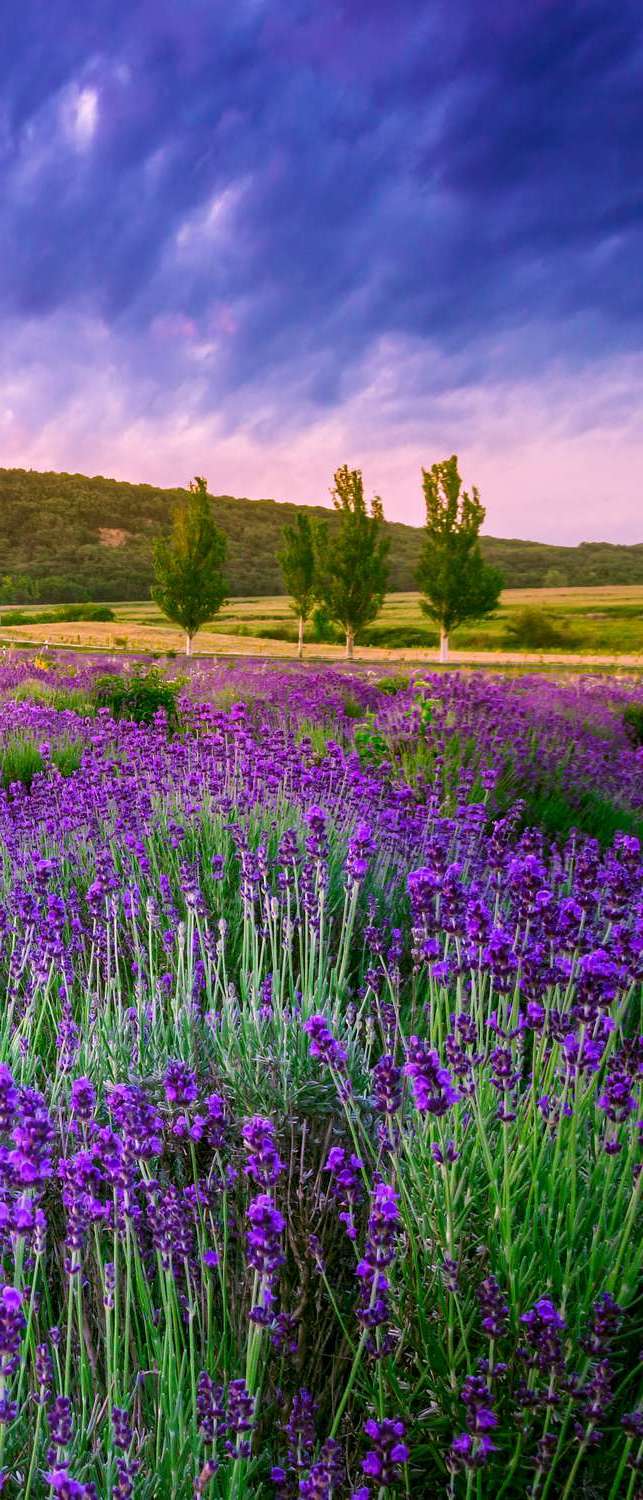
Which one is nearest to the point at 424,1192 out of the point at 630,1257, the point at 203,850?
the point at 630,1257

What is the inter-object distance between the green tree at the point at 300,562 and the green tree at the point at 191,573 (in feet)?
10.8

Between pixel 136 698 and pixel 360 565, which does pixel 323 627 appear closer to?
pixel 360 565

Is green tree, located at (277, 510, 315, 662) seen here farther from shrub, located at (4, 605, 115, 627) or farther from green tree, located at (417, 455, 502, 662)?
shrub, located at (4, 605, 115, 627)

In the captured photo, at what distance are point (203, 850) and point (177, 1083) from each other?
3126mm

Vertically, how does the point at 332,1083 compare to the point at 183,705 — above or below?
below

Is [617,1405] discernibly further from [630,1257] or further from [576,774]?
[576,774]

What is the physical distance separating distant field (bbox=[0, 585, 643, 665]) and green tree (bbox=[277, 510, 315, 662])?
2.47 meters

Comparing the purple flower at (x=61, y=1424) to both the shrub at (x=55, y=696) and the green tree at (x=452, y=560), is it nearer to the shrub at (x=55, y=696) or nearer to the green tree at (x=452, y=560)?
the shrub at (x=55, y=696)

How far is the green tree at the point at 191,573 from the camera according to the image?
38500 mm

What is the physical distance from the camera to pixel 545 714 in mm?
9805

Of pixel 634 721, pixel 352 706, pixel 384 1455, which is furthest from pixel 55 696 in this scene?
pixel 384 1455

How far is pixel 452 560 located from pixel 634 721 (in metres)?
25.0

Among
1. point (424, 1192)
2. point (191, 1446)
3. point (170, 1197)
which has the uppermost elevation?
point (170, 1197)

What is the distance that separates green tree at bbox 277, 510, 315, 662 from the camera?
1640 inches
